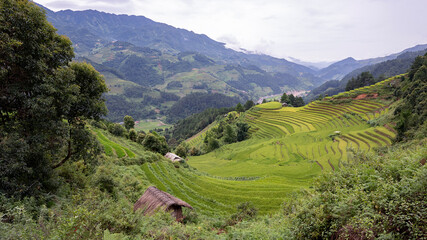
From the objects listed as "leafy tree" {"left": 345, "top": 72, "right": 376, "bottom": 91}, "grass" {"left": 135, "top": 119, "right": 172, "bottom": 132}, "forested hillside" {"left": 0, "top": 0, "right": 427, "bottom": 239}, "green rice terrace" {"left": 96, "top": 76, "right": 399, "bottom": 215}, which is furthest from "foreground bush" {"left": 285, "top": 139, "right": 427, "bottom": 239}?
"grass" {"left": 135, "top": 119, "right": 172, "bottom": 132}

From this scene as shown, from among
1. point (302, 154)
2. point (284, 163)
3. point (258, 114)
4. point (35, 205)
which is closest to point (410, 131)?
point (302, 154)

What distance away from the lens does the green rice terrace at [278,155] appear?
18.1m

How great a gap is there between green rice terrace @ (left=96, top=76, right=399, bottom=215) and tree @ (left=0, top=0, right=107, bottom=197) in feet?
32.9

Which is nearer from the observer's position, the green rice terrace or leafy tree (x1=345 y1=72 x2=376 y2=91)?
the green rice terrace

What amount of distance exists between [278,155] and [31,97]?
38663mm

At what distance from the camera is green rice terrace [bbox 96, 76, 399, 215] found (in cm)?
1808

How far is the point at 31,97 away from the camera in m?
8.66

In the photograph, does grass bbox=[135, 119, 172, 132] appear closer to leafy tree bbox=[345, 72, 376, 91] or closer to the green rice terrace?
the green rice terrace

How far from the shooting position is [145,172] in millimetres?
21109

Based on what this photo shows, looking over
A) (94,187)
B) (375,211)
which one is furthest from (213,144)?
(375,211)

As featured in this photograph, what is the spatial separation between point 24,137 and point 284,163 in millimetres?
34967

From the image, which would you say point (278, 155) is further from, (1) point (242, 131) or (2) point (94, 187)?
(2) point (94, 187)

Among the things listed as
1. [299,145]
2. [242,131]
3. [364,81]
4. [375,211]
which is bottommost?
[242,131]

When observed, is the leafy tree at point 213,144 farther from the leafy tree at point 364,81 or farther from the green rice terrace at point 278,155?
the leafy tree at point 364,81
